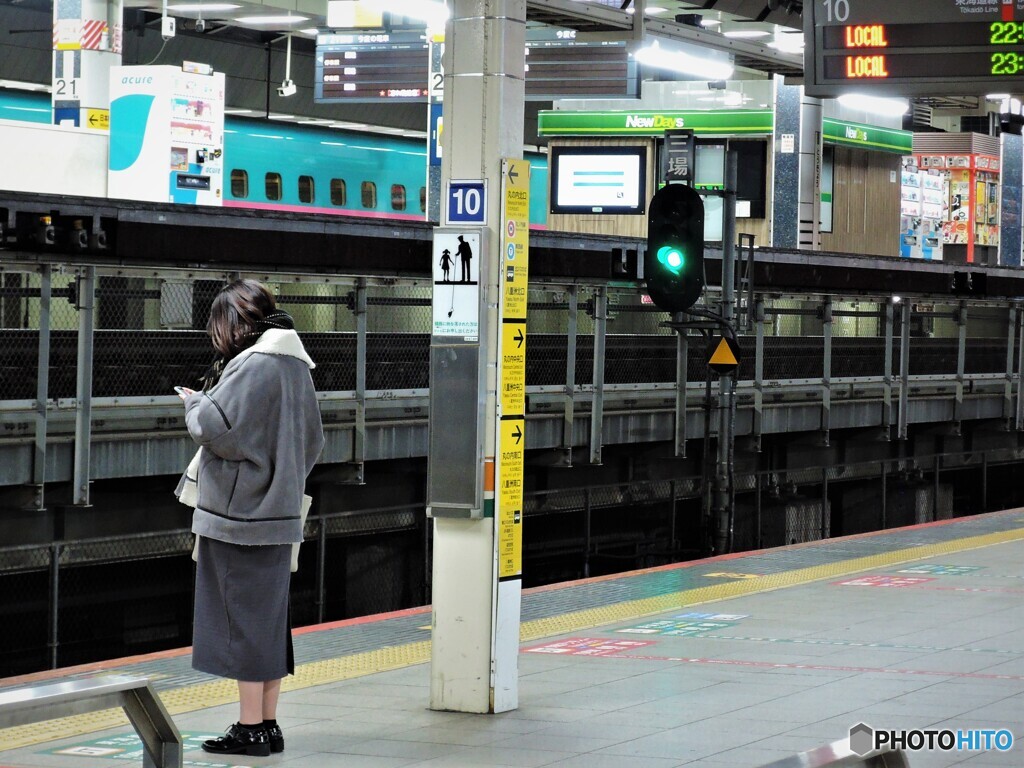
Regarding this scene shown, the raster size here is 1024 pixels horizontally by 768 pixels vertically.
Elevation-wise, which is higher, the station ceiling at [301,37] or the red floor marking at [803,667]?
the station ceiling at [301,37]

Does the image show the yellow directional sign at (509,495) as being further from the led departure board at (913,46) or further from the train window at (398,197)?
the train window at (398,197)

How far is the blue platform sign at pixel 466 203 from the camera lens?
7.20 metres

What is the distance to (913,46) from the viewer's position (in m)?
9.77

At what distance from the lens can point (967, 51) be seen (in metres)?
9.62

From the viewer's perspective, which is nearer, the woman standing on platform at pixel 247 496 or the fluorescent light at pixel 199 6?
the woman standing on platform at pixel 247 496

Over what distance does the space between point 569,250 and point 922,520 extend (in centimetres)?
620

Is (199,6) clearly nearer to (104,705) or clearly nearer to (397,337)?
(397,337)

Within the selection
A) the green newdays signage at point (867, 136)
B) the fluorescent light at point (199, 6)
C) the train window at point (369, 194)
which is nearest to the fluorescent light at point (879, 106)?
the green newdays signage at point (867, 136)

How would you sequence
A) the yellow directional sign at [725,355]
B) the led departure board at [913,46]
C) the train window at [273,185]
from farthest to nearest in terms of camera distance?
the train window at [273,185] → the yellow directional sign at [725,355] → the led departure board at [913,46]

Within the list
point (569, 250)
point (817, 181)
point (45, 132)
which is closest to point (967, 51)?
point (569, 250)

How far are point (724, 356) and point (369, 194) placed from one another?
12998mm

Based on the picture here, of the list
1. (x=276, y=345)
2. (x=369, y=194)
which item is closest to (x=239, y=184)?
(x=369, y=194)

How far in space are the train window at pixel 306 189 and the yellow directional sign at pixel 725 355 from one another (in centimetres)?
1177

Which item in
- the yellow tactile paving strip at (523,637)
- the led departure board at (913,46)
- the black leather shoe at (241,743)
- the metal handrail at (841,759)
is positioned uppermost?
the led departure board at (913,46)
